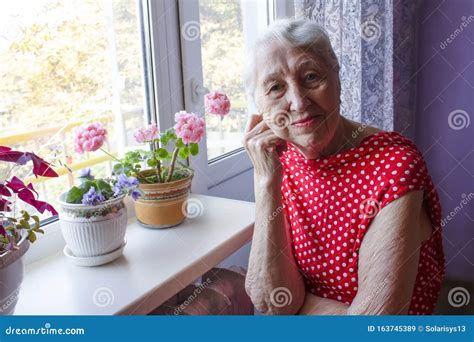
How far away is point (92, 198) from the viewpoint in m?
0.96

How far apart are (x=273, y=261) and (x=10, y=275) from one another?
22.1 inches

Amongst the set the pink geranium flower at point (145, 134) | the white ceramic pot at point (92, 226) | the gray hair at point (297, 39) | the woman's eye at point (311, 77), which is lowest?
the white ceramic pot at point (92, 226)

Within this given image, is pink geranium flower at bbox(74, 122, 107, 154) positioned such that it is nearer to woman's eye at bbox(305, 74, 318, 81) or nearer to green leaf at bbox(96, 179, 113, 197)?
green leaf at bbox(96, 179, 113, 197)

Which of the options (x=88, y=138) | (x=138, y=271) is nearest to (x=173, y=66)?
(x=88, y=138)

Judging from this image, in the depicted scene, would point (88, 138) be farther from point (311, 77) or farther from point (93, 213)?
point (311, 77)

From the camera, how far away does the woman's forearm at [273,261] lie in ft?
3.41

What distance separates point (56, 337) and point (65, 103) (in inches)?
28.5

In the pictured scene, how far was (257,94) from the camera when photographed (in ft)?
3.28

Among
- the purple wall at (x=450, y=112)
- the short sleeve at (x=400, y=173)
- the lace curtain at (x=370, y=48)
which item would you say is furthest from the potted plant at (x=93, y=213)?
the purple wall at (x=450, y=112)

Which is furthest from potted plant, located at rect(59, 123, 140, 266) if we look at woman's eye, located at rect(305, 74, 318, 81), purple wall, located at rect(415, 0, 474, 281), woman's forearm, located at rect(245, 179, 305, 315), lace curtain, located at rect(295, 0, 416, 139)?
purple wall, located at rect(415, 0, 474, 281)

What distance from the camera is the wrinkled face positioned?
95 centimetres

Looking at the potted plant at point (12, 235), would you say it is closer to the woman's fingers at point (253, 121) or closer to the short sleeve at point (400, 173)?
the woman's fingers at point (253, 121)

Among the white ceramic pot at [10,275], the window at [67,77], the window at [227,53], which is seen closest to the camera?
the white ceramic pot at [10,275]

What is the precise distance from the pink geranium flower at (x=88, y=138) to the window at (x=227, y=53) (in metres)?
0.60
